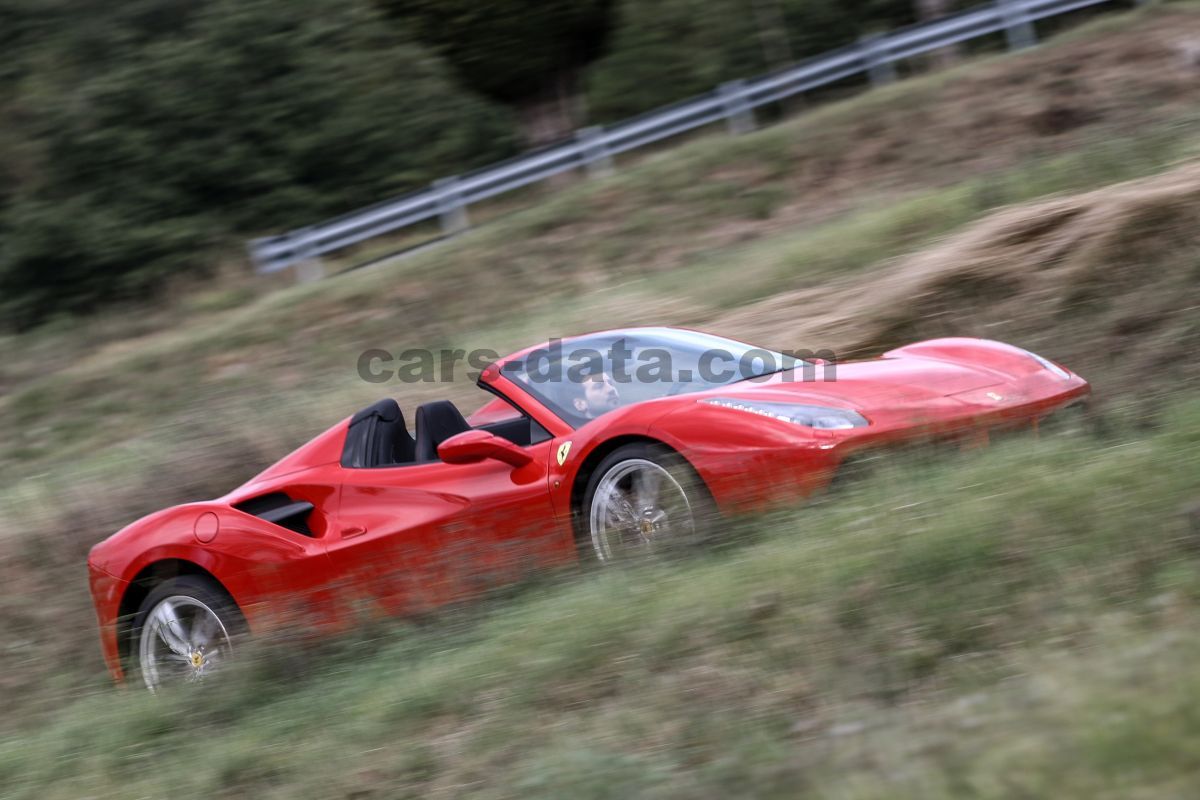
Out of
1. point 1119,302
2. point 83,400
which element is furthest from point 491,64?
point 1119,302

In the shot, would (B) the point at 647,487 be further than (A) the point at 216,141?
No

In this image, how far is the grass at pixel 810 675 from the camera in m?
3.11

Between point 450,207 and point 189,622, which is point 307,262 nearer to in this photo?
point 450,207

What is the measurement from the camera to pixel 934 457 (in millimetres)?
5238

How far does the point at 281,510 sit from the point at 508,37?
1820 cm

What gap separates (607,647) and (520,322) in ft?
31.7

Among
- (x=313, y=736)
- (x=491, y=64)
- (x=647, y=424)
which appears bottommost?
(x=313, y=736)

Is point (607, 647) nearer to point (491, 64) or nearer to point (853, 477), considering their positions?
point (853, 477)

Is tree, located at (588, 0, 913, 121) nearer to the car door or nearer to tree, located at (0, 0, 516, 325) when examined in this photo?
tree, located at (0, 0, 516, 325)

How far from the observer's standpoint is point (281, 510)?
645 cm

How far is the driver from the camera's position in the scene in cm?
607

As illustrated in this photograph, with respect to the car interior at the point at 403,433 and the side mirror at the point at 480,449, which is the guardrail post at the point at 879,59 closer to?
the car interior at the point at 403,433

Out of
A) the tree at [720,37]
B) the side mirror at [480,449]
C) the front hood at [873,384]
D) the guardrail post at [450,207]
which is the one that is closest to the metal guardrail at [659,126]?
the guardrail post at [450,207]

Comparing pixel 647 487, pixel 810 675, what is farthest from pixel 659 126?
pixel 810 675
